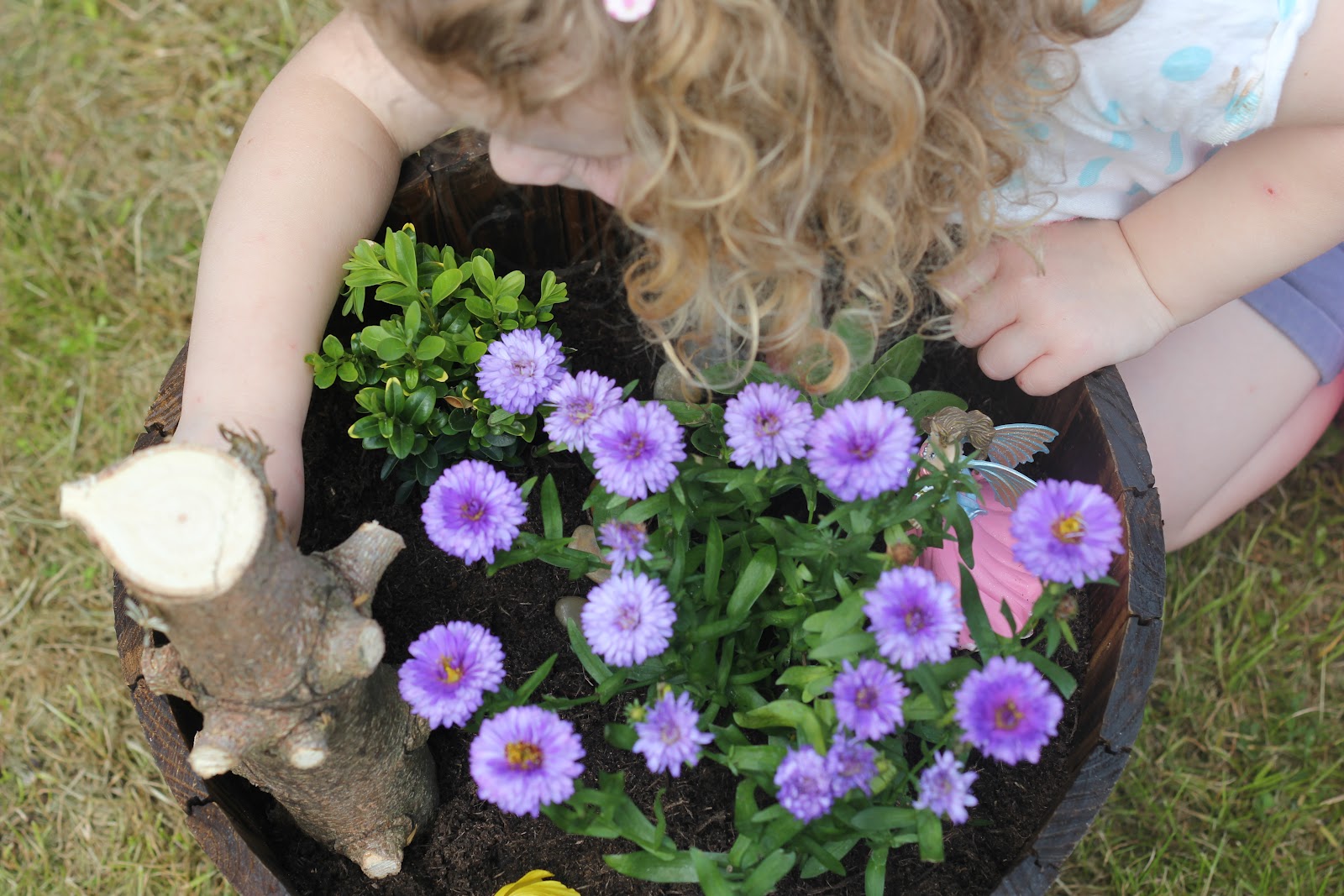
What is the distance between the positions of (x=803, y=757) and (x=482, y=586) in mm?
558

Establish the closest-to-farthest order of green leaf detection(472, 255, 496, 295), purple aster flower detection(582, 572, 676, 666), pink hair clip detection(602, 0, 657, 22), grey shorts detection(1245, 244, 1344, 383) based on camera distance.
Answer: pink hair clip detection(602, 0, 657, 22)
purple aster flower detection(582, 572, 676, 666)
green leaf detection(472, 255, 496, 295)
grey shorts detection(1245, 244, 1344, 383)

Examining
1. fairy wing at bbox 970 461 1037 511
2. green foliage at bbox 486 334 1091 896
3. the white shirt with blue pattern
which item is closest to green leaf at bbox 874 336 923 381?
green foliage at bbox 486 334 1091 896

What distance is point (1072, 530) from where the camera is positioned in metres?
0.86

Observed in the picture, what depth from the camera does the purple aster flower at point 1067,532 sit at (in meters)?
0.85

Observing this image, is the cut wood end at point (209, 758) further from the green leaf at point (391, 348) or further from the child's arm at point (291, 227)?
the green leaf at point (391, 348)

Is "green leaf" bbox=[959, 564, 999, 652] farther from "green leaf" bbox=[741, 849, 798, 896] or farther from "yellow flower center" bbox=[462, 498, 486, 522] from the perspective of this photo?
"yellow flower center" bbox=[462, 498, 486, 522]

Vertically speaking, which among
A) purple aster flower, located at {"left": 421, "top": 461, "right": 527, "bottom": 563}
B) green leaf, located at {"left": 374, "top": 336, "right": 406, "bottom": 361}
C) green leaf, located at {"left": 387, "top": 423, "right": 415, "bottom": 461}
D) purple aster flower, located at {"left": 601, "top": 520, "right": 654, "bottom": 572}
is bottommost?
green leaf, located at {"left": 387, "top": 423, "right": 415, "bottom": 461}

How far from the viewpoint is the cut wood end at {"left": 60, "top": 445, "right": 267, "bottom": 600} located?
84 centimetres

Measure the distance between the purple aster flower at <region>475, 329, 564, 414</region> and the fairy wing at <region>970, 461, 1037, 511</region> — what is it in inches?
18.1

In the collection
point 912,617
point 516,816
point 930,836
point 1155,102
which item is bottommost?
point 516,816

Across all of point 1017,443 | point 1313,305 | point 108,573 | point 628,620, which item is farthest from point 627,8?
point 108,573

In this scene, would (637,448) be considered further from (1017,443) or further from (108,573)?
(108,573)

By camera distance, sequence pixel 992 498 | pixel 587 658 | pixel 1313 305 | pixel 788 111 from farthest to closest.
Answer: pixel 1313 305 → pixel 992 498 → pixel 587 658 → pixel 788 111

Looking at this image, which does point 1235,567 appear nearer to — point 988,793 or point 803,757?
point 988,793
